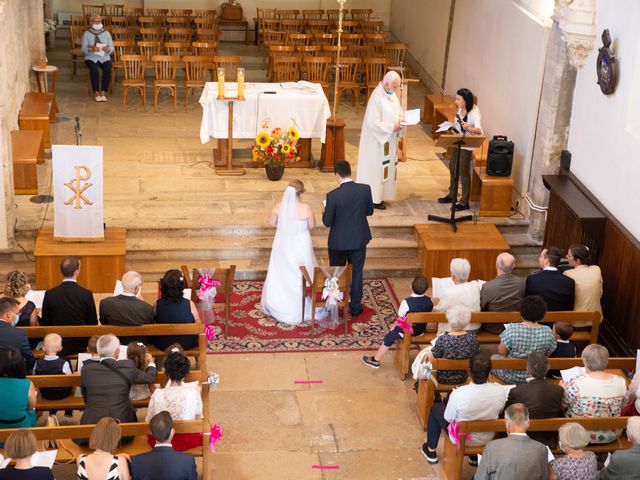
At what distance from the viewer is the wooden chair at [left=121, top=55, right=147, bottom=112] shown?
1627 centimetres

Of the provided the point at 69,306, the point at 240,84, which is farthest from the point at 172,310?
the point at 240,84

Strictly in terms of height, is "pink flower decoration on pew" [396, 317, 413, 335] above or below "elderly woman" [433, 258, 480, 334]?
below

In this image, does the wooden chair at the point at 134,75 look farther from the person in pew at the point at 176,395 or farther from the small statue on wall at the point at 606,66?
the person in pew at the point at 176,395

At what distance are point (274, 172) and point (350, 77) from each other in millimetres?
4952

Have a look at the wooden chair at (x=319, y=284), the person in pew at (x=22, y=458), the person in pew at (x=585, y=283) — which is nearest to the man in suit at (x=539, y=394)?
the person in pew at (x=585, y=283)

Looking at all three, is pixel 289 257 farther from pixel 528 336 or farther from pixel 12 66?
pixel 12 66

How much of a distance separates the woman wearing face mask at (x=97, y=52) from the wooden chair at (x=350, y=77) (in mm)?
3806

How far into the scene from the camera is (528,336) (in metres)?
8.58

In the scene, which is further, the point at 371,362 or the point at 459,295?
the point at 371,362

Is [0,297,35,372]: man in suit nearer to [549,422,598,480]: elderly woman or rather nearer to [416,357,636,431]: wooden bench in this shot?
[416,357,636,431]: wooden bench

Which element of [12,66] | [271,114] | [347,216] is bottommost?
[347,216]

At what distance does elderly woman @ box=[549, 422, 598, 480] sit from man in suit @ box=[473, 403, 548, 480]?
0.13 m

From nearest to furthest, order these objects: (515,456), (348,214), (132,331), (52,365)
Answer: (515,456) < (52,365) < (132,331) < (348,214)

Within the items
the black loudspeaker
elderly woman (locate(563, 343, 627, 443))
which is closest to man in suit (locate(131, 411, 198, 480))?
elderly woman (locate(563, 343, 627, 443))
